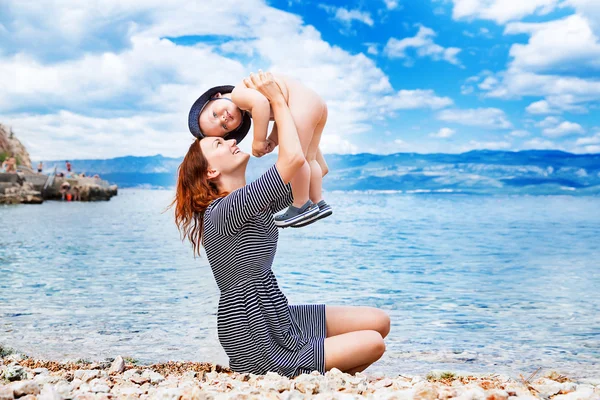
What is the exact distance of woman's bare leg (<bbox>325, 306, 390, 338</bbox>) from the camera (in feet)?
10.6

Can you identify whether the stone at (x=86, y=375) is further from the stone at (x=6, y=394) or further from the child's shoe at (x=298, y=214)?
the child's shoe at (x=298, y=214)

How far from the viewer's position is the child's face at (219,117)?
298 centimetres

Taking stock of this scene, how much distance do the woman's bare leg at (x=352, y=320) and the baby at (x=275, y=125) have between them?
0.57 meters

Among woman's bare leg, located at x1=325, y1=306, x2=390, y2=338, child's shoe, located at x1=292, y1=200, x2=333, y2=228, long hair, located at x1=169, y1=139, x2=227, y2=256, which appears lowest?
woman's bare leg, located at x1=325, y1=306, x2=390, y2=338

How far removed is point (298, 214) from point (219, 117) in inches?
23.2

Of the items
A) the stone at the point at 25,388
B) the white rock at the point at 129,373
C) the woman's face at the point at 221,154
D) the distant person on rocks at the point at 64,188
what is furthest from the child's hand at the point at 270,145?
the distant person on rocks at the point at 64,188

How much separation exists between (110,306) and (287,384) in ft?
14.8

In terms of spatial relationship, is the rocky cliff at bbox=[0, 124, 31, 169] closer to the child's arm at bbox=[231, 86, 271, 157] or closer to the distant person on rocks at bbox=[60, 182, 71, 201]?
the distant person on rocks at bbox=[60, 182, 71, 201]

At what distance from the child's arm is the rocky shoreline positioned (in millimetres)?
1065

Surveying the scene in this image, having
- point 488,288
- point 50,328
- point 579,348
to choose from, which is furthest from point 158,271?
point 579,348

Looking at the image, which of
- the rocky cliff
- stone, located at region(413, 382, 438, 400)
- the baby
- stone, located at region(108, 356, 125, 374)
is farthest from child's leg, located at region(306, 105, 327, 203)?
the rocky cliff

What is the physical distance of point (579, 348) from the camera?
16.7 ft

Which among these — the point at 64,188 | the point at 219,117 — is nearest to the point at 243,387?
the point at 219,117

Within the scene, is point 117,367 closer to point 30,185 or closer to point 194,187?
point 194,187
